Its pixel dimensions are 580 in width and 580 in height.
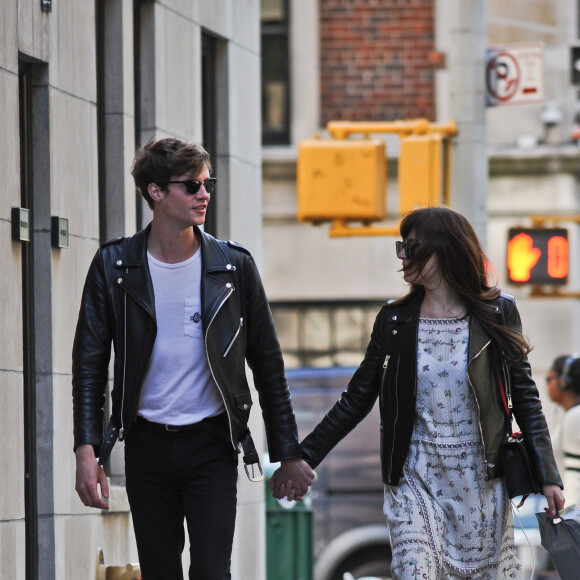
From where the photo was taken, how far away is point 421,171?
11.5 m

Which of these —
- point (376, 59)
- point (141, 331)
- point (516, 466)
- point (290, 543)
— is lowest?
point (290, 543)

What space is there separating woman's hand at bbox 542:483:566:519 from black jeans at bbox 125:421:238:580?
118cm

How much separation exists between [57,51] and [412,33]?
12.9m

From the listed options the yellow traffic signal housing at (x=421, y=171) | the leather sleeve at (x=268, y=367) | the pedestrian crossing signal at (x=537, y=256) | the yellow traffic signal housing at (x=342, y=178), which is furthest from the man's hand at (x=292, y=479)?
the pedestrian crossing signal at (x=537, y=256)

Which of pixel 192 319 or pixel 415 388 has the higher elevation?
pixel 192 319

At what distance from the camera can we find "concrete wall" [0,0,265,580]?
22.0 ft

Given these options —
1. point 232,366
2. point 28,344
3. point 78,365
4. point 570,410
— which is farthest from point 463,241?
point 570,410

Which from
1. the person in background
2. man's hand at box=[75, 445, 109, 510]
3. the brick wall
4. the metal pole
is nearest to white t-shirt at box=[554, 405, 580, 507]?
the person in background

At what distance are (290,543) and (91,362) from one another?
253 inches

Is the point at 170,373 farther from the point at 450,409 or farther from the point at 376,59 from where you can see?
the point at 376,59

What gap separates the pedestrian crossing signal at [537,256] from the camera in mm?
12516

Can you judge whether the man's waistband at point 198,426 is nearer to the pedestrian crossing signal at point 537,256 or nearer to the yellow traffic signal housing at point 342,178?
the yellow traffic signal housing at point 342,178

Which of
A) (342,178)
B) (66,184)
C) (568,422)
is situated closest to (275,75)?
(342,178)

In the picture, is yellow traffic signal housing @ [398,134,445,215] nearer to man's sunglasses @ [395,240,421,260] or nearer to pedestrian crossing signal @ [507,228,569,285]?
pedestrian crossing signal @ [507,228,569,285]
